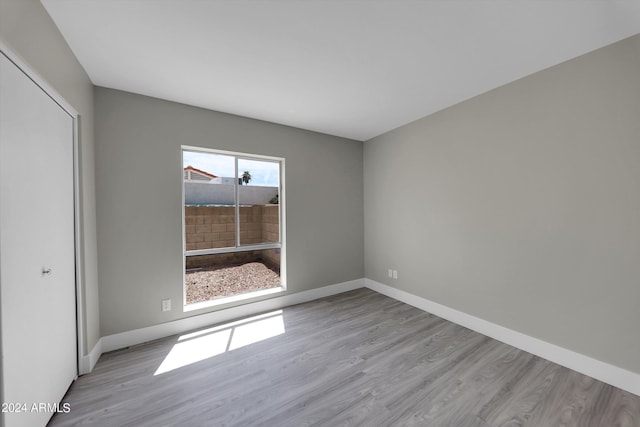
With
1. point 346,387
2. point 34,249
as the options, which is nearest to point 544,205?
point 346,387

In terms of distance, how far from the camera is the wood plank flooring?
4.98ft

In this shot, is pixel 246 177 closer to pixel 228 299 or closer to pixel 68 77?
pixel 228 299

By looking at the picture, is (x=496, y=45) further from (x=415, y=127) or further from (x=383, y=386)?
(x=383, y=386)

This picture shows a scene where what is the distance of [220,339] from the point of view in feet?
8.05

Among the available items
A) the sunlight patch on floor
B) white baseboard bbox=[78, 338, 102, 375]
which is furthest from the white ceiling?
the sunlight patch on floor

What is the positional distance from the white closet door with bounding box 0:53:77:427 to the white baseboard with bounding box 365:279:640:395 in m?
3.52

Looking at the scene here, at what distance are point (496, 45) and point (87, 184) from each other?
3.54 m

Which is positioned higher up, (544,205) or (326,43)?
(326,43)

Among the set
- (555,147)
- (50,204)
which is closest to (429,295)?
(555,147)

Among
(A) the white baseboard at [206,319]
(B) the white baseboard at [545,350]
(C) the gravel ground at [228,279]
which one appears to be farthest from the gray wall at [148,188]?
(B) the white baseboard at [545,350]

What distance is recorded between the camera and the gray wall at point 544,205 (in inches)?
68.1

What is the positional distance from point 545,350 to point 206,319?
3434mm

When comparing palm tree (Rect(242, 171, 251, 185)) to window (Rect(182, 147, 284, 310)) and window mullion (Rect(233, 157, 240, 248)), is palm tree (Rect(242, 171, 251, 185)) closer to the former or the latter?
window (Rect(182, 147, 284, 310))

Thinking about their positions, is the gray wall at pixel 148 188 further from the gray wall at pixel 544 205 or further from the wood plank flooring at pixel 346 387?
the gray wall at pixel 544 205
